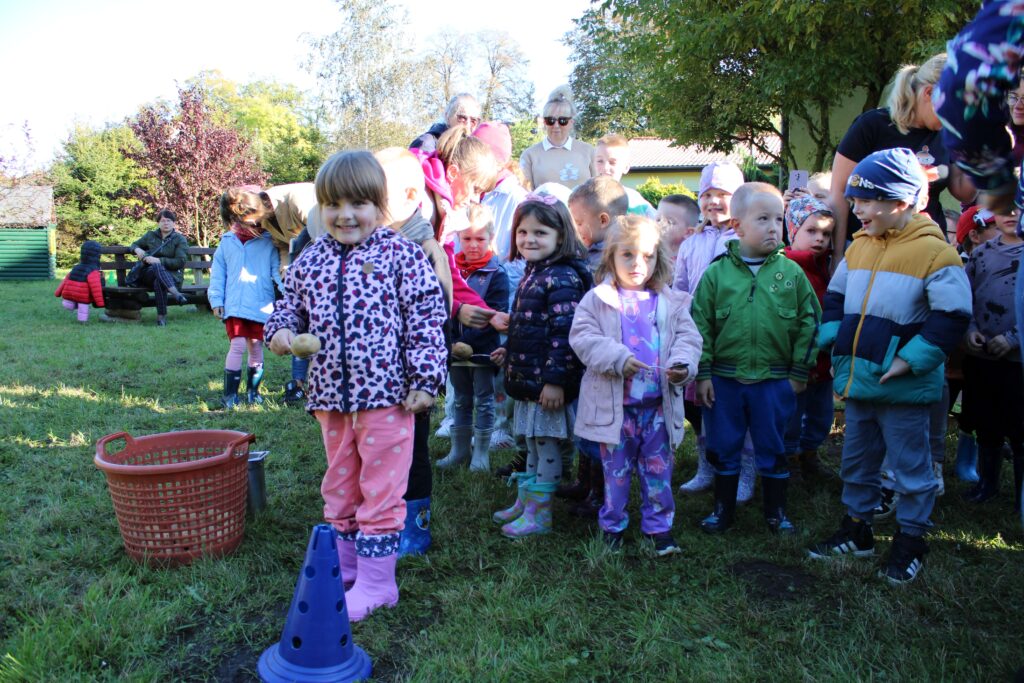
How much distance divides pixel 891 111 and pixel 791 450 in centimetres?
186

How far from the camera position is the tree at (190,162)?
2355 cm

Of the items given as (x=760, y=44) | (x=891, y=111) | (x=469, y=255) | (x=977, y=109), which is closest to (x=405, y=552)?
(x=469, y=255)

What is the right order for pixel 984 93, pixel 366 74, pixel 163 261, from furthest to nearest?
pixel 366 74
pixel 163 261
pixel 984 93

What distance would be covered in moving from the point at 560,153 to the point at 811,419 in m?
2.94

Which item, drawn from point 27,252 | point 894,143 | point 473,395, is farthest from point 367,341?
point 27,252

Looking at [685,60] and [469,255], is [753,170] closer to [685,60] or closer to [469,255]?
[685,60]

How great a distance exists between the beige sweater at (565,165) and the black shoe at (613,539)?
11.0ft

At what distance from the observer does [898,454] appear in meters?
3.09

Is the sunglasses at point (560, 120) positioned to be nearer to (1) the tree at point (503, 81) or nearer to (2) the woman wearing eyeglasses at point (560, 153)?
(2) the woman wearing eyeglasses at point (560, 153)

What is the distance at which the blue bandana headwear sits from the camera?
303cm

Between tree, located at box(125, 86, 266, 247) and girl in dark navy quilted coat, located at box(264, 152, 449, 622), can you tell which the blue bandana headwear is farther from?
Answer: tree, located at box(125, 86, 266, 247)

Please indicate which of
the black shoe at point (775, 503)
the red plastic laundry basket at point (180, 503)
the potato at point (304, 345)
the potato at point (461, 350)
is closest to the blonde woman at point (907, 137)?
the black shoe at point (775, 503)

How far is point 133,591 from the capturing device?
296 centimetres

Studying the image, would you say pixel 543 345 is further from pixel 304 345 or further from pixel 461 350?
pixel 304 345
